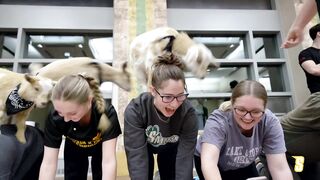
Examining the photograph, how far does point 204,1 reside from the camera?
3775 millimetres

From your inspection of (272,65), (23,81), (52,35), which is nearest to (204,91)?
(272,65)

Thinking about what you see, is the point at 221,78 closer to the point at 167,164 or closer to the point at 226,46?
the point at 226,46

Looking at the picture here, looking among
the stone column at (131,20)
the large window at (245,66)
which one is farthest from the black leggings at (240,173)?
the large window at (245,66)

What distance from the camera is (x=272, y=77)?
3.68 metres

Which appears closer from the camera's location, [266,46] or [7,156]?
[7,156]

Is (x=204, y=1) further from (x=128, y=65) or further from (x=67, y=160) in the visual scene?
(x=67, y=160)

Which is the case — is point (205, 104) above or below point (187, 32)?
below

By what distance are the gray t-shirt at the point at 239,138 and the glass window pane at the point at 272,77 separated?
98.7 inches

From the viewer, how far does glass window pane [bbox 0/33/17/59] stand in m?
3.33

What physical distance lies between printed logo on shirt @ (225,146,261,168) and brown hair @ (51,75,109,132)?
0.54 meters

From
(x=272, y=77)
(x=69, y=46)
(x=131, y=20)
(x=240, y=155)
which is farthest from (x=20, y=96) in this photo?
(x=272, y=77)

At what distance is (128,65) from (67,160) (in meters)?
0.55

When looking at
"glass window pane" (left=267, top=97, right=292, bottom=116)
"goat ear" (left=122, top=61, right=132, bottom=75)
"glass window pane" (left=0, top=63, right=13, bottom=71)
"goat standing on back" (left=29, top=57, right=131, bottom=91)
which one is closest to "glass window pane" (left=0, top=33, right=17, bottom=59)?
"glass window pane" (left=0, top=63, right=13, bottom=71)

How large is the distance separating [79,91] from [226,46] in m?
2.86
